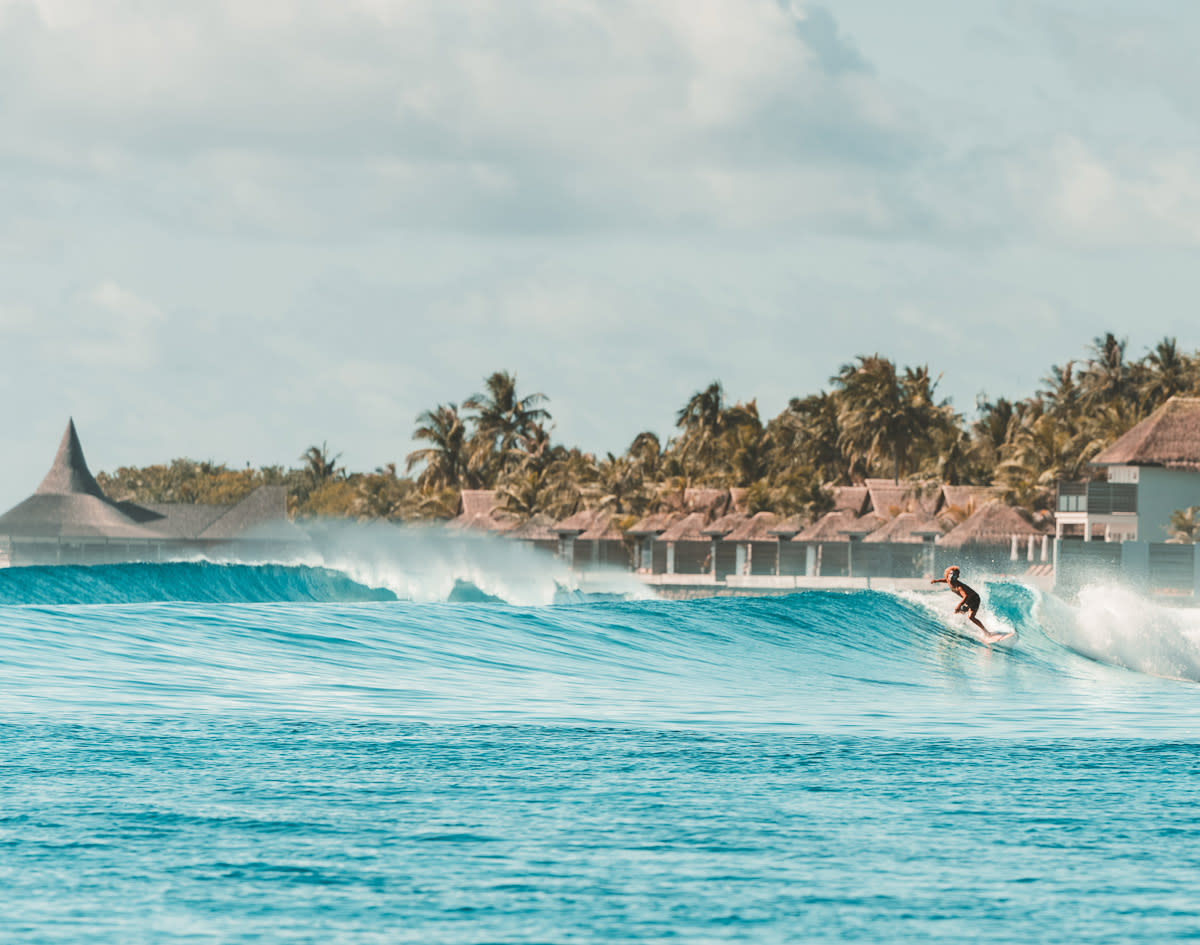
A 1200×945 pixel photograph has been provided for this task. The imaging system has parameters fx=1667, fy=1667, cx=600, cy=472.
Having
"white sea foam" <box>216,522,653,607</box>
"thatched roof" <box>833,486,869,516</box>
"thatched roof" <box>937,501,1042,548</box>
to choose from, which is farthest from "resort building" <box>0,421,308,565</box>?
"thatched roof" <box>937,501,1042,548</box>

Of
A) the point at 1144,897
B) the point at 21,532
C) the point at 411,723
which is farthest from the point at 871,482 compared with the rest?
the point at 1144,897

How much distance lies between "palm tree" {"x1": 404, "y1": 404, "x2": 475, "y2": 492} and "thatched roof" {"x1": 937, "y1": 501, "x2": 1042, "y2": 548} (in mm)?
42371

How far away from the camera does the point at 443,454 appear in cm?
10144

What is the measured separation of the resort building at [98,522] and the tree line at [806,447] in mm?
10539

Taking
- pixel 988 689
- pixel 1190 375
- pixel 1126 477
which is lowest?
pixel 988 689

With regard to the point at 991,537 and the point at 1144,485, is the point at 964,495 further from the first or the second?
the point at 1144,485

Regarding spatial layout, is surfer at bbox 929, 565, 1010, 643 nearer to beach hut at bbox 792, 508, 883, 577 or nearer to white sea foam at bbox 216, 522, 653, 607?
white sea foam at bbox 216, 522, 653, 607

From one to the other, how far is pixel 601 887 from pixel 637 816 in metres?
1.67

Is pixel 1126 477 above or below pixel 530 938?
above

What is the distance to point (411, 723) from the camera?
44.9ft

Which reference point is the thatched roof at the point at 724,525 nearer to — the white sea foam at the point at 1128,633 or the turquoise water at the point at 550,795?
the white sea foam at the point at 1128,633

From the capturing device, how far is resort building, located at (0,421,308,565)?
8050 cm

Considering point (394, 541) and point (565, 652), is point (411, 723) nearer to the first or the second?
point (565, 652)

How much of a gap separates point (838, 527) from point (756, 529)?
200 inches
